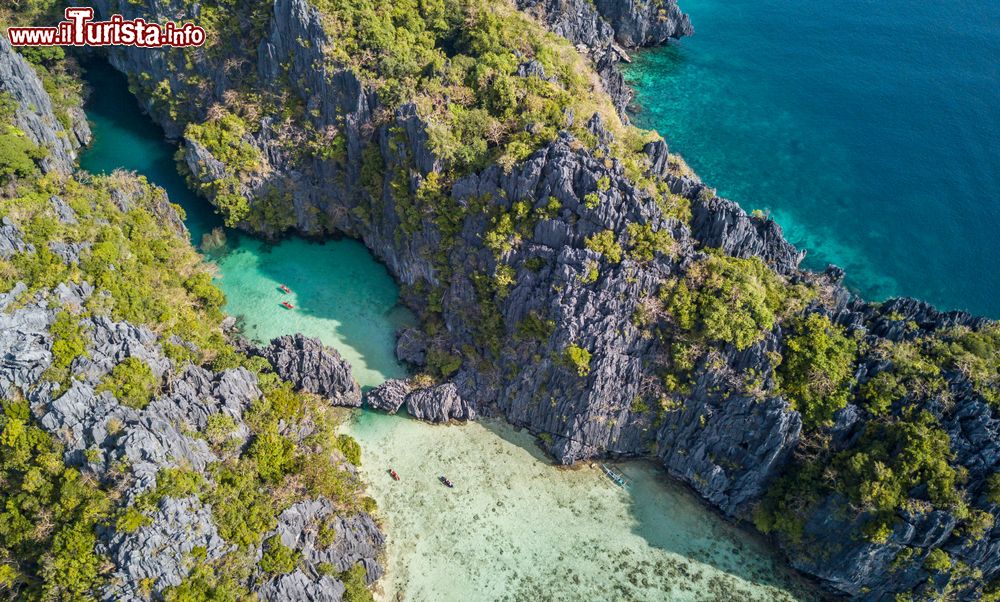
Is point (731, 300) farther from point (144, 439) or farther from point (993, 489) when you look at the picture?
point (144, 439)

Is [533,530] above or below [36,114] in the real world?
below

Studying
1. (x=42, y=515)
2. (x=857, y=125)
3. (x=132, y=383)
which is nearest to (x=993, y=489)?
(x=857, y=125)

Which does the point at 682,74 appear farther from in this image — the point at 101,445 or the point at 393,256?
the point at 101,445

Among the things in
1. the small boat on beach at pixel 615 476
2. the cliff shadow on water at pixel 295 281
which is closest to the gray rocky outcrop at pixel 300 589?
the cliff shadow on water at pixel 295 281

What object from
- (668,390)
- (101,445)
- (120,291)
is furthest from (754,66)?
(101,445)

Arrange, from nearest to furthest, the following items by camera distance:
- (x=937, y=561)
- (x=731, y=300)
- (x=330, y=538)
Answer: (x=937, y=561) < (x=330, y=538) < (x=731, y=300)

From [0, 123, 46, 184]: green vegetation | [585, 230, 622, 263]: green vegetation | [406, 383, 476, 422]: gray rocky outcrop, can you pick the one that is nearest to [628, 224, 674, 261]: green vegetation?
[585, 230, 622, 263]: green vegetation

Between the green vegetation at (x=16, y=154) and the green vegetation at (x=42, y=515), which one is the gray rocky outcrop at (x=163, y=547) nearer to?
the green vegetation at (x=42, y=515)

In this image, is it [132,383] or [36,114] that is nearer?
[132,383]
